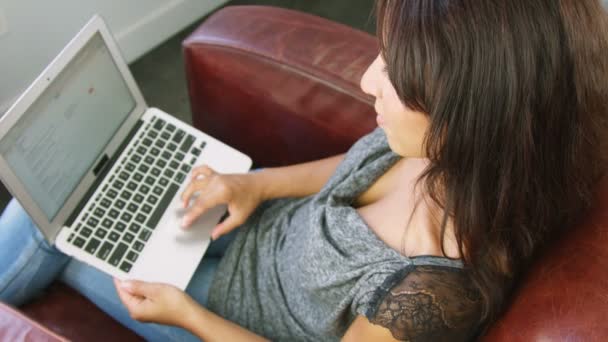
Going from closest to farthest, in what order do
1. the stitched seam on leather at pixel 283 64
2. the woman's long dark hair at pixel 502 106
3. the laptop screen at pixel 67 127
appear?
the woman's long dark hair at pixel 502 106 < the laptop screen at pixel 67 127 < the stitched seam on leather at pixel 283 64

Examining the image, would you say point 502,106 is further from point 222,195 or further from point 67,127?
point 67,127

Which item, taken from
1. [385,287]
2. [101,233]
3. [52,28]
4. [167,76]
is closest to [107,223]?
[101,233]

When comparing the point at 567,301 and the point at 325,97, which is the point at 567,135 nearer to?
the point at 567,301

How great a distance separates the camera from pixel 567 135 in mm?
526

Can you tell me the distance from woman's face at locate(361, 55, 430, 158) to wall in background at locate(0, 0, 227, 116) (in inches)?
44.5

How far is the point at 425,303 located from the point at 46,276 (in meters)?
0.67

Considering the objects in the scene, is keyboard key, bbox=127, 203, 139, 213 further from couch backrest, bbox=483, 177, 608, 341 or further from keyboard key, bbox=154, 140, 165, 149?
couch backrest, bbox=483, 177, 608, 341

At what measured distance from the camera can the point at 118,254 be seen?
0.85 m

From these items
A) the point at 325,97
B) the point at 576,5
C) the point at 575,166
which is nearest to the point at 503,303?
the point at 575,166

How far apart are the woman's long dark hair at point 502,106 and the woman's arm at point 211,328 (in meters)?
Answer: 0.37

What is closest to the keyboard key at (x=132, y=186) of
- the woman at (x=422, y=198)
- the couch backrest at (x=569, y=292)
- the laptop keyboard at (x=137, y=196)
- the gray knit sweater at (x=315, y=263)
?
the laptop keyboard at (x=137, y=196)

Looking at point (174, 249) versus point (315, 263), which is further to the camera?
point (174, 249)

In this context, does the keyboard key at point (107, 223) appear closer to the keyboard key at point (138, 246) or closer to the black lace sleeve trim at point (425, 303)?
the keyboard key at point (138, 246)

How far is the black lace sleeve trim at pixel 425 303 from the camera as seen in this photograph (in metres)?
0.59
